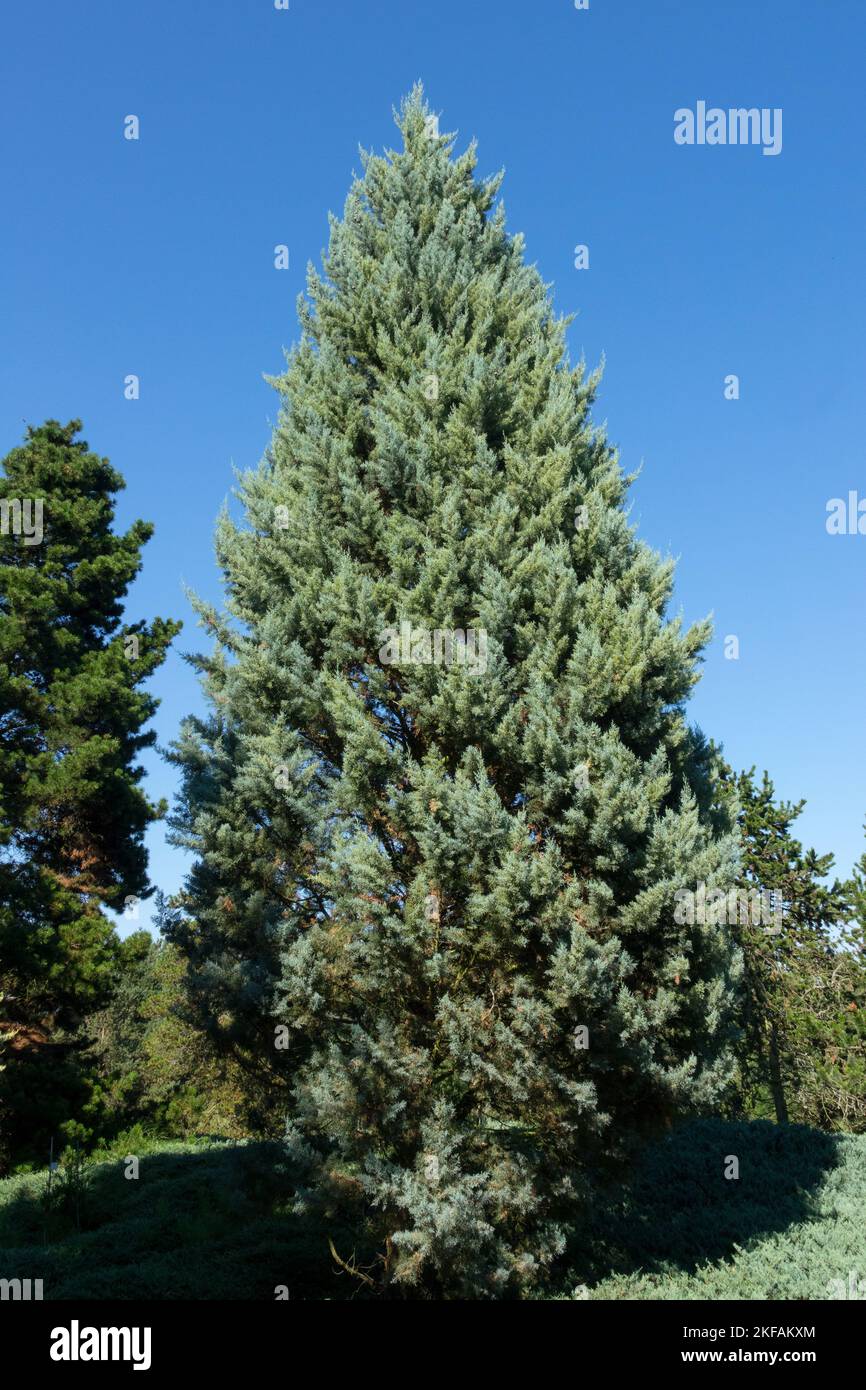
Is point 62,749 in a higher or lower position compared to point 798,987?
higher

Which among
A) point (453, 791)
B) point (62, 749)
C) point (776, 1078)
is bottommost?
point (776, 1078)

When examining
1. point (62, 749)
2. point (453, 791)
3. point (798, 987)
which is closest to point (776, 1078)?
point (798, 987)

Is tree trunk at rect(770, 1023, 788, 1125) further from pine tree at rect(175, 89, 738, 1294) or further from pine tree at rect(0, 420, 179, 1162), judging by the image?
pine tree at rect(0, 420, 179, 1162)

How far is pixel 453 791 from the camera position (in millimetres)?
8641

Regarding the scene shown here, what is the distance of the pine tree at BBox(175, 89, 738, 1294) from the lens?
8039 mm

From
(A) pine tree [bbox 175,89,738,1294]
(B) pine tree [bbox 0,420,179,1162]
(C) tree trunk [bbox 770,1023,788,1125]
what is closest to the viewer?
(A) pine tree [bbox 175,89,738,1294]

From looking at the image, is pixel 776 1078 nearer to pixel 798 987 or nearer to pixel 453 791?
pixel 798 987

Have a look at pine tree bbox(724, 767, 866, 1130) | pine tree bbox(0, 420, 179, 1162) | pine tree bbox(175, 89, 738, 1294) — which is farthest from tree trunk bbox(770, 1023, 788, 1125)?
pine tree bbox(0, 420, 179, 1162)

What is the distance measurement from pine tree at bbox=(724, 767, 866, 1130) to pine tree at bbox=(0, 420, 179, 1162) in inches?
590

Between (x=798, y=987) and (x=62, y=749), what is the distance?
1889cm

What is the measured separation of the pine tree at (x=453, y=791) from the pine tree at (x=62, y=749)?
9389mm

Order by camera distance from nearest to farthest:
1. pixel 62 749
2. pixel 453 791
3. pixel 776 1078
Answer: pixel 453 791 → pixel 62 749 → pixel 776 1078

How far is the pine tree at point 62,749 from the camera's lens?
17.9 m

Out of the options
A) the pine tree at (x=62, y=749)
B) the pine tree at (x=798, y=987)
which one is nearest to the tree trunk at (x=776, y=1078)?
the pine tree at (x=798, y=987)
